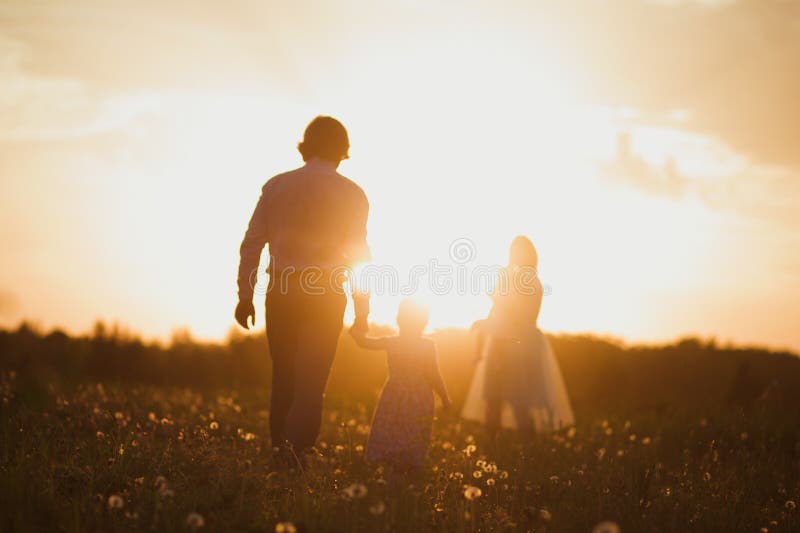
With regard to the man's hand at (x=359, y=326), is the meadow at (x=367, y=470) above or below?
below

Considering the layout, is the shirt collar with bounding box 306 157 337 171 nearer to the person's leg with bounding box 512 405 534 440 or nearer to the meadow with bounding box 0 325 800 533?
the meadow with bounding box 0 325 800 533

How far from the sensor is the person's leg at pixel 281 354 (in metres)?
6.46

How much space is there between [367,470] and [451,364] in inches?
429

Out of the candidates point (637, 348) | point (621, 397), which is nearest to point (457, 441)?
point (621, 397)

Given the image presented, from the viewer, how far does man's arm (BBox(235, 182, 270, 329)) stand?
6.61m

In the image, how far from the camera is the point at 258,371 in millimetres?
16938

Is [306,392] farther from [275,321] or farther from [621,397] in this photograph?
[621,397]

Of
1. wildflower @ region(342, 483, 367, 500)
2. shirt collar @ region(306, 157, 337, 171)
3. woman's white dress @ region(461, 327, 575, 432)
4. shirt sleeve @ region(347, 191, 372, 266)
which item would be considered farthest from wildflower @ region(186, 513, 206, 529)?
woman's white dress @ region(461, 327, 575, 432)

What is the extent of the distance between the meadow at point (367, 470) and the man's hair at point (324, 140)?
7.76 ft

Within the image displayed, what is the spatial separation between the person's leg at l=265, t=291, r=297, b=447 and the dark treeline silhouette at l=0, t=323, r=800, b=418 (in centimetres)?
819

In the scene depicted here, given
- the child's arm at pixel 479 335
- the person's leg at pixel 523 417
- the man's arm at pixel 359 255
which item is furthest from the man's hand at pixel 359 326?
the person's leg at pixel 523 417

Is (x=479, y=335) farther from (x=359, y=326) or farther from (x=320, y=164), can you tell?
(x=320, y=164)

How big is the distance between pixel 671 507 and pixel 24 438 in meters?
4.70

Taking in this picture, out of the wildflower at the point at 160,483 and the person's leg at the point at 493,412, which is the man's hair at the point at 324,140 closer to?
the wildflower at the point at 160,483
